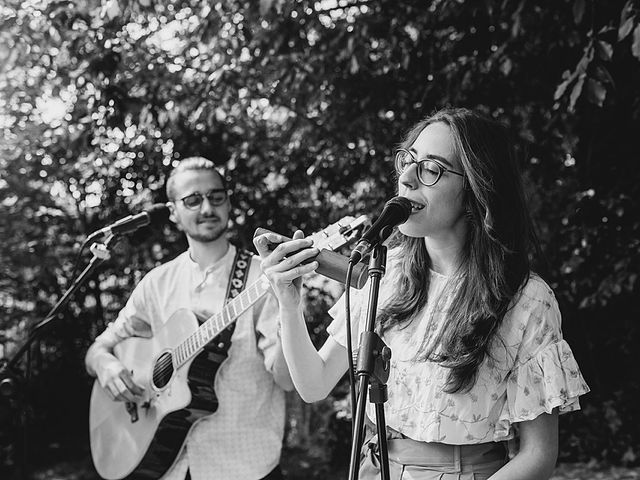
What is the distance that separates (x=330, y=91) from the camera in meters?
4.52

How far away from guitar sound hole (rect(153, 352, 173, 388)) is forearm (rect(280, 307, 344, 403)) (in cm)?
112

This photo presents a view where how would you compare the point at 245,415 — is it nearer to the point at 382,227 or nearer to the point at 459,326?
the point at 459,326

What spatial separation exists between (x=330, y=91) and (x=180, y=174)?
5.50ft

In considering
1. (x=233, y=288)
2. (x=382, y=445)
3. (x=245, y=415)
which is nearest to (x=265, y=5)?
(x=233, y=288)

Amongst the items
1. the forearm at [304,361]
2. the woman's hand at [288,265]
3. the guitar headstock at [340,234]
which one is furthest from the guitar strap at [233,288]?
the woman's hand at [288,265]

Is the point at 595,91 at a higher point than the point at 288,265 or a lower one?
higher

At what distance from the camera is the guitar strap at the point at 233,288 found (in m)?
2.73

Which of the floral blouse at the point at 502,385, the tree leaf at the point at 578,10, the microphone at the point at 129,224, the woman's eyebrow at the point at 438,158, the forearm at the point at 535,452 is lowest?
the forearm at the point at 535,452

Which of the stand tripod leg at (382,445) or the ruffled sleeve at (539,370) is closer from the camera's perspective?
the stand tripod leg at (382,445)

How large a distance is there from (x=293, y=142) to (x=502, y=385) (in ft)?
11.3

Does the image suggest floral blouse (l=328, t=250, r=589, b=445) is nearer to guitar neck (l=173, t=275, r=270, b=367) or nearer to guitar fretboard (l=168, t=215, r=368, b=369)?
guitar fretboard (l=168, t=215, r=368, b=369)

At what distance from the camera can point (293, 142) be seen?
4.95 meters

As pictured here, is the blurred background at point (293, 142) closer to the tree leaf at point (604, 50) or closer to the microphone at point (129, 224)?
the tree leaf at point (604, 50)

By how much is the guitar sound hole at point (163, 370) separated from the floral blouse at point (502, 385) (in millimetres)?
1367
